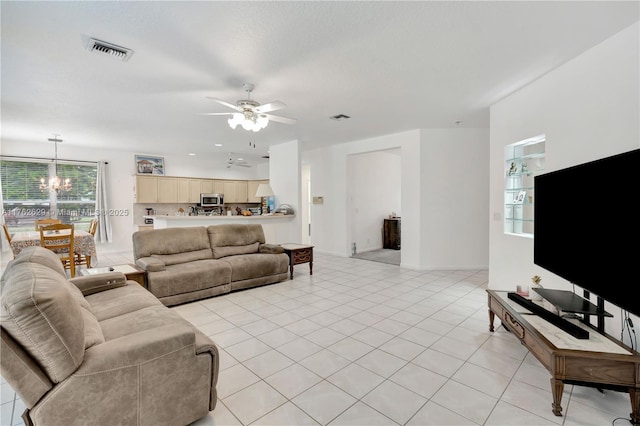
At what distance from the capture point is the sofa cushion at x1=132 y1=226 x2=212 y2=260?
407 cm

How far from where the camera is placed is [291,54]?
9.06 ft

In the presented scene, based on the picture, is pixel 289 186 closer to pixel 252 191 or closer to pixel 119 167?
pixel 252 191

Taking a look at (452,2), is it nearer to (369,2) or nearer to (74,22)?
(369,2)

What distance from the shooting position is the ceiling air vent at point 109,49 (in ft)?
8.32

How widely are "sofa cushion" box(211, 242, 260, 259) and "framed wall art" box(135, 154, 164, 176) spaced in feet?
15.8

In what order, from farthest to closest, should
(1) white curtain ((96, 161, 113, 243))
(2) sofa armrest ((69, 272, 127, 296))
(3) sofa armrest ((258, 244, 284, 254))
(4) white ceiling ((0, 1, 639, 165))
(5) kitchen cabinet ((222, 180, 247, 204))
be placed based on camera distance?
(5) kitchen cabinet ((222, 180, 247, 204)), (1) white curtain ((96, 161, 113, 243)), (3) sofa armrest ((258, 244, 284, 254)), (2) sofa armrest ((69, 272, 127, 296)), (4) white ceiling ((0, 1, 639, 165))

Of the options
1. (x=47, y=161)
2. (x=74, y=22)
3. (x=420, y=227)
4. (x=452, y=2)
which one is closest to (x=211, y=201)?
(x=47, y=161)

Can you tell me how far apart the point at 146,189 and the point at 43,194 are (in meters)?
2.04

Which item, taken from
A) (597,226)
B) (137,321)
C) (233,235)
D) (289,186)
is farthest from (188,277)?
(597,226)

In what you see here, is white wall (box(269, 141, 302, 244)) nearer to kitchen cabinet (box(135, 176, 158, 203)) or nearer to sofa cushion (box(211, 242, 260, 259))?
sofa cushion (box(211, 242, 260, 259))

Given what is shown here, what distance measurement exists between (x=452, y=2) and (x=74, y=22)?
9.34ft

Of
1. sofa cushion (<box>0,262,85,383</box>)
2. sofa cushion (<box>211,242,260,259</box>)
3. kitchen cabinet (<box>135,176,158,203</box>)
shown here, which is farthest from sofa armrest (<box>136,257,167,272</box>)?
kitchen cabinet (<box>135,176,158,203</box>)

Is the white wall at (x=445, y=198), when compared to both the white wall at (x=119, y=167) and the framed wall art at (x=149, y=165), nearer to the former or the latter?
the white wall at (x=119, y=167)

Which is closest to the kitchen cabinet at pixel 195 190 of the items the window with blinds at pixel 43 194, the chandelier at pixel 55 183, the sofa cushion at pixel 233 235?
the window with blinds at pixel 43 194
